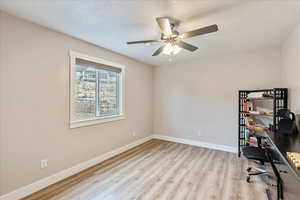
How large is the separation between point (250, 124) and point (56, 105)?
3725mm

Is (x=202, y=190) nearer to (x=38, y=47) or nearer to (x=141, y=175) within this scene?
(x=141, y=175)

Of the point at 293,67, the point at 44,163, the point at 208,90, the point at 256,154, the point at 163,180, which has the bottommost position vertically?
the point at 163,180

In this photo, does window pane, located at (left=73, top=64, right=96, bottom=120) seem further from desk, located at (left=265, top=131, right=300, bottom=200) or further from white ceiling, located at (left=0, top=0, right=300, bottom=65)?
desk, located at (left=265, top=131, right=300, bottom=200)

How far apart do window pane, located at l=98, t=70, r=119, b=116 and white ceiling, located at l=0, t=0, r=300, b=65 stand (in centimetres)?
85

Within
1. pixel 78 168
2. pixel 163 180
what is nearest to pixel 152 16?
pixel 163 180

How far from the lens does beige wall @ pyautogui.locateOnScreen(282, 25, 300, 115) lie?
2.24 metres

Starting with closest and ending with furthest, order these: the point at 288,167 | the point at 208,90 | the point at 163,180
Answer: the point at 288,167 < the point at 163,180 < the point at 208,90

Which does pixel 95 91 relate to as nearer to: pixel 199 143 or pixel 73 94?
pixel 73 94

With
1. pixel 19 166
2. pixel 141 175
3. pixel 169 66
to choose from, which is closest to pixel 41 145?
pixel 19 166

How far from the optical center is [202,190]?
219 cm

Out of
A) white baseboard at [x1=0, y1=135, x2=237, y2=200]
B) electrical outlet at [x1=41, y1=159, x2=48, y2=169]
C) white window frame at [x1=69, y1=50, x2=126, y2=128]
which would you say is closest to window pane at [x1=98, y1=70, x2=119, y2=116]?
white window frame at [x1=69, y1=50, x2=126, y2=128]

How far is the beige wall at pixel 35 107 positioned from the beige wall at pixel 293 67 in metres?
3.43

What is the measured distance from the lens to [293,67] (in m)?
2.42

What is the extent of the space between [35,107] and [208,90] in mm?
3793
